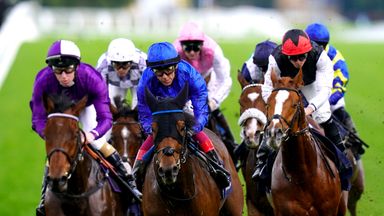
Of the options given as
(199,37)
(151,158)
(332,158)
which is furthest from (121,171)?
(199,37)

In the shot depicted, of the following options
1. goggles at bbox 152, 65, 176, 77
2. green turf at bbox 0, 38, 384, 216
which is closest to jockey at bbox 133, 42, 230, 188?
goggles at bbox 152, 65, 176, 77

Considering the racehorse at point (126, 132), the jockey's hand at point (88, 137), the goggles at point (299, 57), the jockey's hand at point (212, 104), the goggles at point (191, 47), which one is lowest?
the jockey's hand at point (212, 104)

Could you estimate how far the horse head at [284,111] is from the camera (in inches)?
303

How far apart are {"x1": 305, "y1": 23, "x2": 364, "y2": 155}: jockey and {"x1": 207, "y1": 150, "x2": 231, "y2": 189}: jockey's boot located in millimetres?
2555

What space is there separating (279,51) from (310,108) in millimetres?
619

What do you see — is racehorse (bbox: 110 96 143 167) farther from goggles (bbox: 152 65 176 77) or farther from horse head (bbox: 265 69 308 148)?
horse head (bbox: 265 69 308 148)

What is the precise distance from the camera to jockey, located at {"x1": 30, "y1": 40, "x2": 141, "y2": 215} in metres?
7.90

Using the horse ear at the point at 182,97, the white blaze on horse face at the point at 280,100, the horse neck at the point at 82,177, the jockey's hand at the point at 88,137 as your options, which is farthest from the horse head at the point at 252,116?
the jockey's hand at the point at 88,137

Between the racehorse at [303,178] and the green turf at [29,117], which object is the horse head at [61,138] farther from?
the green turf at [29,117]

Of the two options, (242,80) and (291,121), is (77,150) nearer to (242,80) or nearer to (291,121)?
(291,121)

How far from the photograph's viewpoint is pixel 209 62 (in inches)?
458

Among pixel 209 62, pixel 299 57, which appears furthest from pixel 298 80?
pixel 209 62

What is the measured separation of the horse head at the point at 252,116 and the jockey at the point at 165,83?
97 cm

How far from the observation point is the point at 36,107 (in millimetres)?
7898
